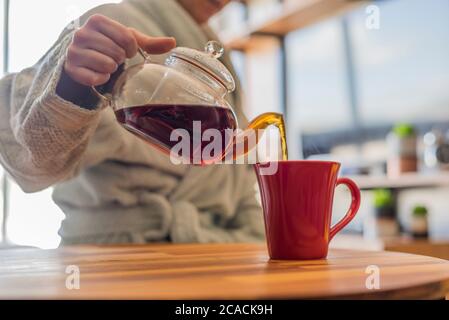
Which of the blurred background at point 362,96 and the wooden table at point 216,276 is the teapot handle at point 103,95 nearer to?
the wooden table at point 216,276

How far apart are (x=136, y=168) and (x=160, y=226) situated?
0.11 metres

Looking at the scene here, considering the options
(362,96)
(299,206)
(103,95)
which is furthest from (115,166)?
(362,96)

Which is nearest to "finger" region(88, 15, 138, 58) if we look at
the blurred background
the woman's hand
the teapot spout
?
the woman's hand

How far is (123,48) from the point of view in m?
0.65

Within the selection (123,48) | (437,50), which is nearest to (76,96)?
(123,48)

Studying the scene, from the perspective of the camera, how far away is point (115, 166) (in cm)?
104

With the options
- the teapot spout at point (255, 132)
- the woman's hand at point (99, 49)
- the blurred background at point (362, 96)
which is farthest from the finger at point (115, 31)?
the blurred background at point (362, 96)

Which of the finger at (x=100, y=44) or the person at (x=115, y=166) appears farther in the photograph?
the person at (x=115, y=166)

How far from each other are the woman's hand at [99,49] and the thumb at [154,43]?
13 millimetres

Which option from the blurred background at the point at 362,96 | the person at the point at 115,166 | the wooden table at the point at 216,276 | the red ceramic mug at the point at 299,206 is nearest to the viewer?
the wooden table at the point at 216,276

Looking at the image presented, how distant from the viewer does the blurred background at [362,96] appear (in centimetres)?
215

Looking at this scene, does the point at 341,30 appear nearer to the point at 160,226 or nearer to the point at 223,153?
the point at 160,226

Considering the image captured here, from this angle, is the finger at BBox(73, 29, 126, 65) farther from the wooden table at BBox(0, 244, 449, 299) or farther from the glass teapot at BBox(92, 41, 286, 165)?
the wooden table at BBox(0, 244, 449, 299)

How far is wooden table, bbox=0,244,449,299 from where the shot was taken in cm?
40
